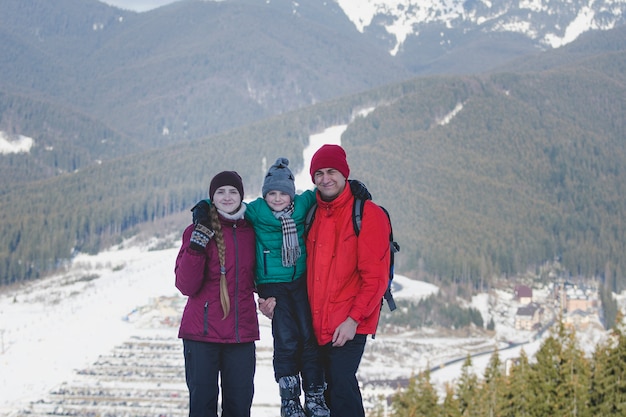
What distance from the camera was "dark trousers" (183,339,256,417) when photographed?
6867 millimetres

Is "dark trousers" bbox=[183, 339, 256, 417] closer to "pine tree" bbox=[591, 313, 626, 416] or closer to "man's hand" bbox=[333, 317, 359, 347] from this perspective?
"man's hand" bbox=[333, 317, 359, 347]

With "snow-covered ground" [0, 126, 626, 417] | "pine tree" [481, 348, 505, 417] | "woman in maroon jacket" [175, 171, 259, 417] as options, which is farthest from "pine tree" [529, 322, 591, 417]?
"woman in maroon jacket" [175, 171, 259, 417]

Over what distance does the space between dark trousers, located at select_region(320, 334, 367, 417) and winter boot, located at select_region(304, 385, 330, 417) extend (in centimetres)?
8

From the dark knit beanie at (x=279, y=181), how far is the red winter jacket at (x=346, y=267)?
1.04ft

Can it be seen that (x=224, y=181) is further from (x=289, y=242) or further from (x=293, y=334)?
(x=293, y=334)

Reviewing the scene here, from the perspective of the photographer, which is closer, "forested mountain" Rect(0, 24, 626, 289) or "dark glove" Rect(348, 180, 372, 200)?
"dark glove" Rect(348, 180, 372, 200)

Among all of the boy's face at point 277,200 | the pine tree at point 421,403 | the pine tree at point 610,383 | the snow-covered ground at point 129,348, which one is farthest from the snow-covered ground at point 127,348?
the boy's face at point 277,200

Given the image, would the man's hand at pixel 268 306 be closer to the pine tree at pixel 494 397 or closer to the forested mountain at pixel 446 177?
the pine tree at pixel 494 397

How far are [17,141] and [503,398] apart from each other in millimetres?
179073

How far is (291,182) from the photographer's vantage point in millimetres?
7062


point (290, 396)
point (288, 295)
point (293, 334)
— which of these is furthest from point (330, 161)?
point (290, 396)

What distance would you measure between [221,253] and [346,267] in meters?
1.04

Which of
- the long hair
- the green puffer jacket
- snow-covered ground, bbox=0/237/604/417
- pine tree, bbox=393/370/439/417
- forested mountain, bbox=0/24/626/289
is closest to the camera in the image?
the long hair

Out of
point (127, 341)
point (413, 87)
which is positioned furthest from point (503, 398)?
point (413, 87)
